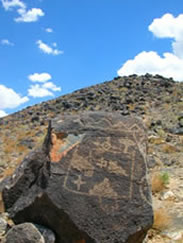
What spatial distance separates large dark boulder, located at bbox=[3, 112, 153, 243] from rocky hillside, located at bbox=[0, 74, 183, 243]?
3.71ft

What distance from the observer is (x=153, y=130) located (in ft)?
54.9

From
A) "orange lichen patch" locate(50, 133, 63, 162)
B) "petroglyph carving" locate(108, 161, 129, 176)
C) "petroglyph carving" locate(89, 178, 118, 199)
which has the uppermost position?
"orange lichen patch" locate(50, 133, 63, 162)

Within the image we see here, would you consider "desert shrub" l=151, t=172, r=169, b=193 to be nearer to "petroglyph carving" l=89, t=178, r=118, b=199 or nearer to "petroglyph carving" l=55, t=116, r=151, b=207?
"petroglyph carving" l=55, t=116, r=151, b=207

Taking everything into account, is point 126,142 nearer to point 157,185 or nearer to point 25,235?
point 25,235

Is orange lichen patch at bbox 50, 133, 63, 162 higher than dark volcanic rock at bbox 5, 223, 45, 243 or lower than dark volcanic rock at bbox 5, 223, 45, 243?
higher

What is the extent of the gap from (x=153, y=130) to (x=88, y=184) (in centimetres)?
1250

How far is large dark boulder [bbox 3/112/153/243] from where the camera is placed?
448cm

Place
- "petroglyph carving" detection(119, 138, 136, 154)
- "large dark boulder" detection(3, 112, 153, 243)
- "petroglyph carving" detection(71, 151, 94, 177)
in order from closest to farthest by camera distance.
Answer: "large dark boulder" detection(3, 112, 153, 243), "petroglyph carving" detection(71, 151, 94, 177), "petroglyph carving" detection(119, 138, 136, 154)

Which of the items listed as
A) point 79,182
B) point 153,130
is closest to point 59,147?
point 79,182

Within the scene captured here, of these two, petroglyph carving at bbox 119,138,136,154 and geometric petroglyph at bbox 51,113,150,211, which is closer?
geometric petroglyph at bbox 51,113,150,211

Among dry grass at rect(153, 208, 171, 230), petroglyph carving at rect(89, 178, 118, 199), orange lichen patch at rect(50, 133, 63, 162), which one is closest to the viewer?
petroglyph carving at rect(89, 178, 118, 199)

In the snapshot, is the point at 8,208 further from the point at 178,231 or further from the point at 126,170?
the point at 178,231

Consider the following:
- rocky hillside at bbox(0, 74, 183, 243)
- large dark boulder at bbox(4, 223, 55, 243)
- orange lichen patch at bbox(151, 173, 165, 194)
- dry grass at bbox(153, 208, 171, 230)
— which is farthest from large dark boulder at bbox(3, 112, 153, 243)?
orange lichen patch at bbox(151, 173, 165, 194)

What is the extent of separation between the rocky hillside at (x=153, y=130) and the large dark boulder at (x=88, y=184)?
1.13 m
